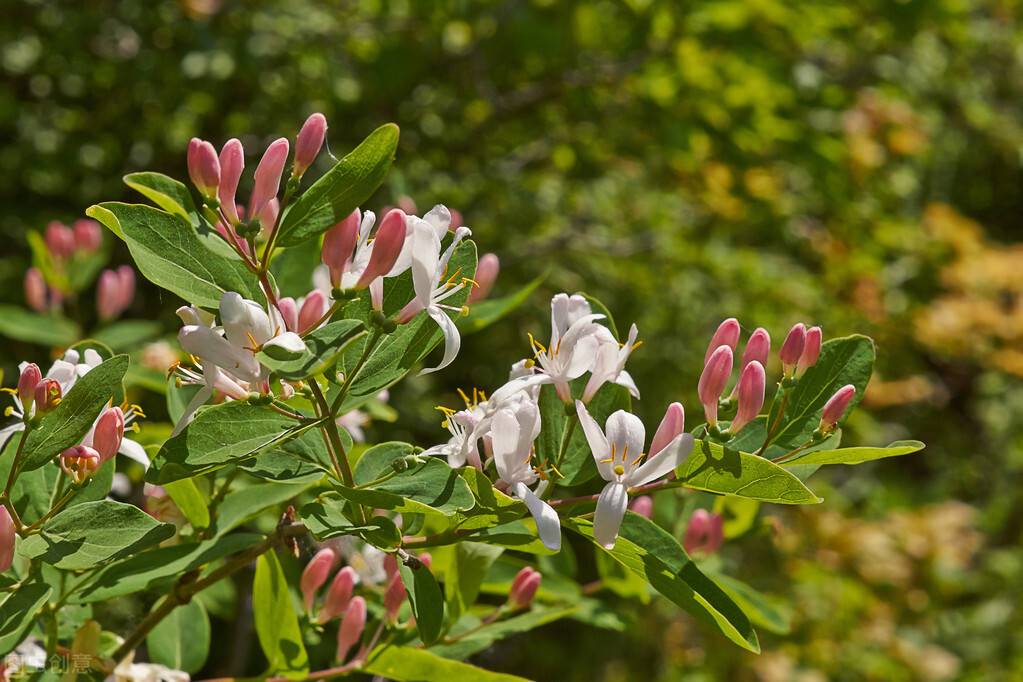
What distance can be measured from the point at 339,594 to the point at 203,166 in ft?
1.42

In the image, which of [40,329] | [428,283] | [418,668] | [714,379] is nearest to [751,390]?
[714,379]

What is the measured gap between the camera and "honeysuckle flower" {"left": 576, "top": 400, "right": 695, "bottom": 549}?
0.73 meters

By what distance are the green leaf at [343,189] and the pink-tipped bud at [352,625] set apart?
403 millimetres

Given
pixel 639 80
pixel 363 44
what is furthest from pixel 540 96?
pixel 363 44

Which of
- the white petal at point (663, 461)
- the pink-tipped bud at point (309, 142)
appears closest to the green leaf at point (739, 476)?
the white petal at point (663, 461)

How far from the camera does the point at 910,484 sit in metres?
4.73

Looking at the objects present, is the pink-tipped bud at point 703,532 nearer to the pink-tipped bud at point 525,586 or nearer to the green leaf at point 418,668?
the pink-tipped bud at point 525,586

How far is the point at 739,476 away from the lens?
0.71 meters

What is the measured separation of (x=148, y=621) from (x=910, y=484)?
4.36m

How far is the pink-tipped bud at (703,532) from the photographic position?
45.5 inches

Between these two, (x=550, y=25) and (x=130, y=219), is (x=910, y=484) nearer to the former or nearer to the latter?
(x=550, y=25)

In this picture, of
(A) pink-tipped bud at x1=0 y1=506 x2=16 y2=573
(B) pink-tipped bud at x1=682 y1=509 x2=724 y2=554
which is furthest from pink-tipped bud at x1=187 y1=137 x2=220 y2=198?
(B) pink-tipped bud at x1=682 y1=509 x2=724 y2=554

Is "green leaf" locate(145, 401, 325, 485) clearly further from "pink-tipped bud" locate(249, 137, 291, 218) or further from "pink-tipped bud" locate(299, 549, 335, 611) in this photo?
"pink-tipped bud" locate(299, 549, 335, 611)

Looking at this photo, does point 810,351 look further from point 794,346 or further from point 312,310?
point 312,310
